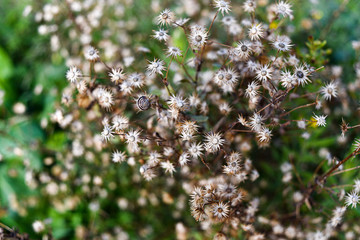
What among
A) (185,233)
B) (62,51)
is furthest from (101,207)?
(62,51)

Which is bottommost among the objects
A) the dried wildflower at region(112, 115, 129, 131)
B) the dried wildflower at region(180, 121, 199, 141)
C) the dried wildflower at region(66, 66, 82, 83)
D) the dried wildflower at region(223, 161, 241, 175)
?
the dried wildflower at region(223, 161, 241, 175)

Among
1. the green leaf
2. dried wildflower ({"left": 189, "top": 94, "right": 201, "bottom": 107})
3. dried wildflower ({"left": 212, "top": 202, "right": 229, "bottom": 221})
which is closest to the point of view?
dried wildflower ({"left": 212, "top": 202, "right": 229, "bottom": 221})

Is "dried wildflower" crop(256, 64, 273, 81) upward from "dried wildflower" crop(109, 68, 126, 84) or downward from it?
downward

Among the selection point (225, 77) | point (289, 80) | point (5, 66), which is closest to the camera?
point (289, 80)

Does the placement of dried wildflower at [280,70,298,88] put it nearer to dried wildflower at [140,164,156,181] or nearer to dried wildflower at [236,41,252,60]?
dried wildflower at [236,41,252,60]

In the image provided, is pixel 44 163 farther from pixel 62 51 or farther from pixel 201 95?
pixel 201 95

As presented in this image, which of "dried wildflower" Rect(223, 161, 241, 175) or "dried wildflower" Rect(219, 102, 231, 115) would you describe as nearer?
"dried wildflower" Rect(223, 161, 241, 175)

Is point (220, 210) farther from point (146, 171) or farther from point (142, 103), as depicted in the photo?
point (142, 103)

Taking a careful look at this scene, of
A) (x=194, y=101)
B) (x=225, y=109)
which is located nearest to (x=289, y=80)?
(x=225, y=109)

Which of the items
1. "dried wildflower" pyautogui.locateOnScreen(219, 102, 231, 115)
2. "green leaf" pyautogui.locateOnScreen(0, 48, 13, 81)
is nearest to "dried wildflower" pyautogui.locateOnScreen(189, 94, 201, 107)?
"dried wildflower" pyautogui.locateOnScreen(219, 102, 231, 115)
